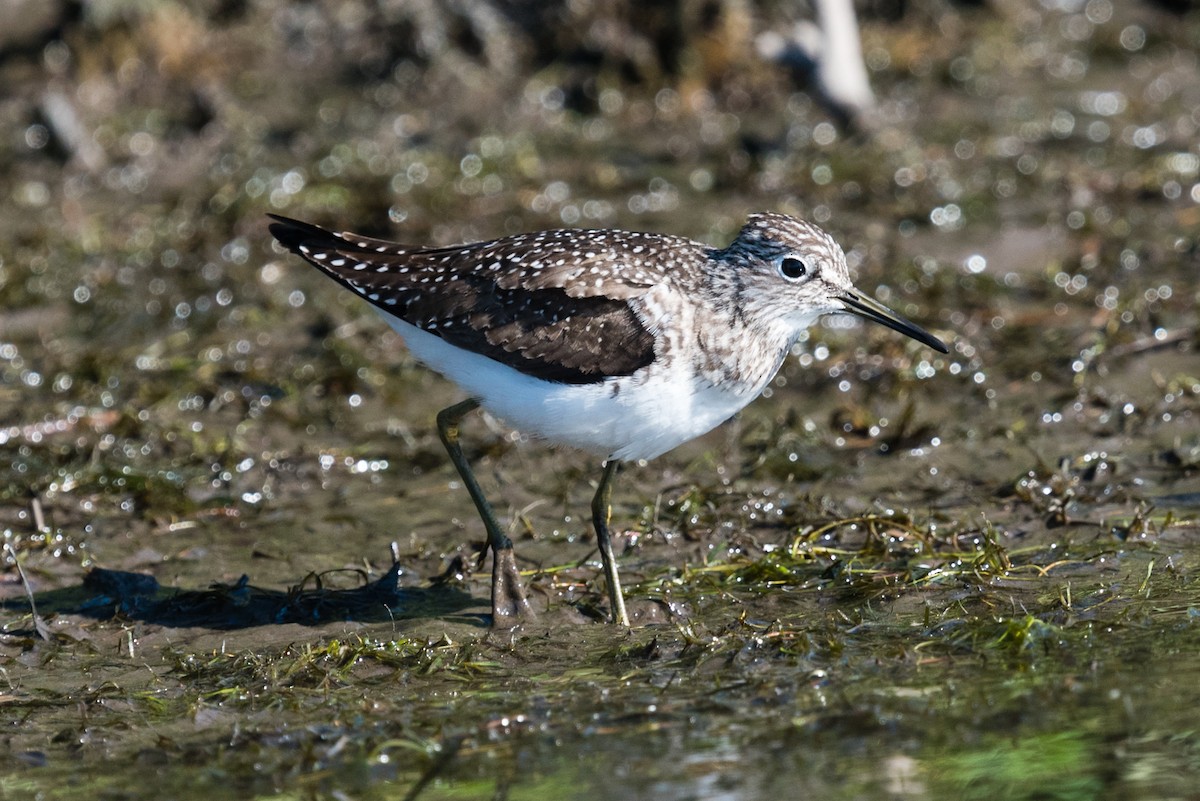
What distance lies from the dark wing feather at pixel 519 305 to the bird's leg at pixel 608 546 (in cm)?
55

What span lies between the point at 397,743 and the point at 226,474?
3.07 meters

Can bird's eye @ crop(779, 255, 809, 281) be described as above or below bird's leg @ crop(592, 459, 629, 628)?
above

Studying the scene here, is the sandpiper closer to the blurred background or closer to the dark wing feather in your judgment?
the dark wing feather

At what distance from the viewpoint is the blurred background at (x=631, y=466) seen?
5547 millimetres

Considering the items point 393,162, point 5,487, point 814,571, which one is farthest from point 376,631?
point 393,162

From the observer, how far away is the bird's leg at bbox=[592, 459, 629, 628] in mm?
6523

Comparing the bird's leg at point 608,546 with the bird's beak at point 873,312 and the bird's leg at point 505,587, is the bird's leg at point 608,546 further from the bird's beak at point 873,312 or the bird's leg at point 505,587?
the bird's beak at point 873,312

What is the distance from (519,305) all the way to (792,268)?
3.92 feet

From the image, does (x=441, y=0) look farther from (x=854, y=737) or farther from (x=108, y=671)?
(x=854, y=737)

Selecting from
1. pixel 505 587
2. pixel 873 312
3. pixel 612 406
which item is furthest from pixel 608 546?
pixel 873 312

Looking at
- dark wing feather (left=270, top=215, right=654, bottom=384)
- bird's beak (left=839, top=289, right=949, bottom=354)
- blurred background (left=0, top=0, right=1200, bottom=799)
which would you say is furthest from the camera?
bird's beak (left=839, top=289, right=949, bottom=354)

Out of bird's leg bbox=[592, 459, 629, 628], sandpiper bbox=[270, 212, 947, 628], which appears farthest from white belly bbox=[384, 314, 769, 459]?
bird's leg bbox=[592, 459, 629, 628]

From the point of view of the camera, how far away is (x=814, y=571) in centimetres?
691

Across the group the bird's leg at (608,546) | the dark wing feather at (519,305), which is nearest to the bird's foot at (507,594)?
the bird's leg at (608,546)
